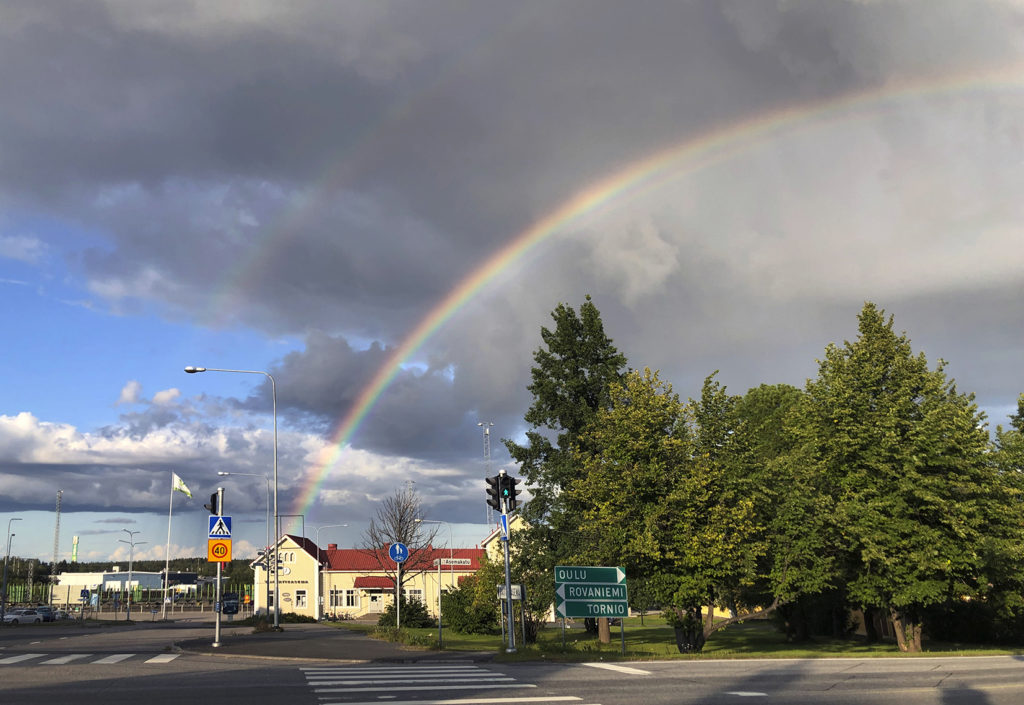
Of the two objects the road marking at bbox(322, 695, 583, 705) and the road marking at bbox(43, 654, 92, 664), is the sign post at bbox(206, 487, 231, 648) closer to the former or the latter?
the road marking at bbox(43, 654, 92, 664)

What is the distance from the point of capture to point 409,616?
45.1 meters

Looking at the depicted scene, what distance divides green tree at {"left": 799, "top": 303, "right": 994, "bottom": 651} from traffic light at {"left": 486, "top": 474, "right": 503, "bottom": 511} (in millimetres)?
16820

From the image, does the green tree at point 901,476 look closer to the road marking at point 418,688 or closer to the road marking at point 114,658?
the road marking at point 418,688

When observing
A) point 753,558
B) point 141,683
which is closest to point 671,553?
point 753,558

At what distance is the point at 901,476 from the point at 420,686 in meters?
26.3

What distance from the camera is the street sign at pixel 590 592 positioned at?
25.4 meters

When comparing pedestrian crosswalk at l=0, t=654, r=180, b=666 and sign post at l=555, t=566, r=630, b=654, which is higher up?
sign post at l=555, t=566, r=630, b=654

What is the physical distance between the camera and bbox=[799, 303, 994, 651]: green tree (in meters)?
32.7

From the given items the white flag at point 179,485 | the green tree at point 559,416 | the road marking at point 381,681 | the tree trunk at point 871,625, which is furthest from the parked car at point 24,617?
the tree trunk at point 871,625

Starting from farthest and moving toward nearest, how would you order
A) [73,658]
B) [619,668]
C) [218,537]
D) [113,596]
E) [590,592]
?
[113,596] → [218,537] → [590,592] → [73,658] → [619,668]

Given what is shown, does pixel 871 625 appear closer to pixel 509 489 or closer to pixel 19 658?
pixel 509 489

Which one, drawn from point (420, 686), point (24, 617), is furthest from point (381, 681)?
point (24, 617)

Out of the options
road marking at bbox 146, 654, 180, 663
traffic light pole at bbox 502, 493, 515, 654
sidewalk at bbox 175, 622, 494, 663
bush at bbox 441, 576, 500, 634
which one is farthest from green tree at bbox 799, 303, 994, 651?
road marking at bbox 146, 654, 180, 663

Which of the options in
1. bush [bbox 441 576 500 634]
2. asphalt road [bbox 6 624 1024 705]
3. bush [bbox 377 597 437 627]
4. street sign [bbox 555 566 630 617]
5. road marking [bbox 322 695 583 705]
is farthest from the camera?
bush [bbox 441 576 500 634]
